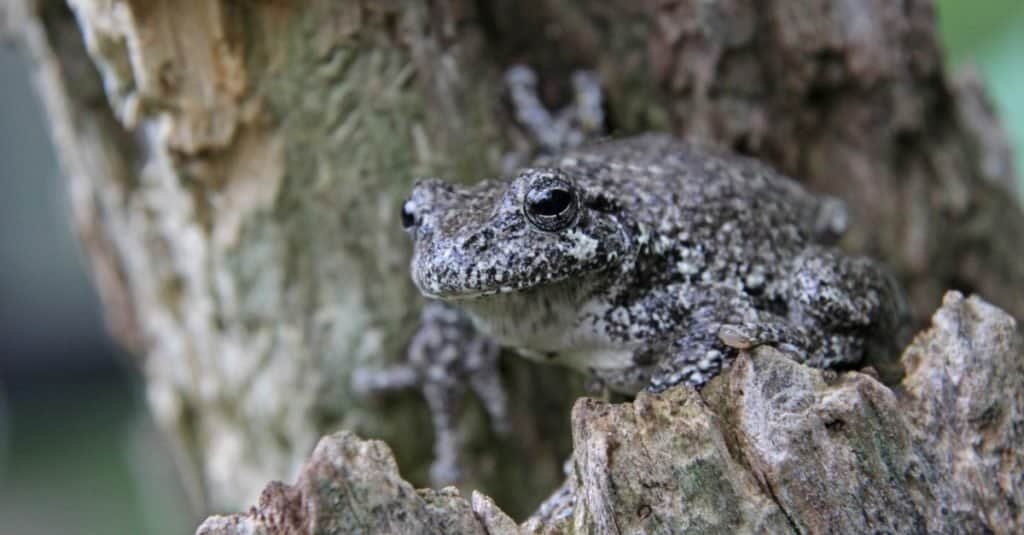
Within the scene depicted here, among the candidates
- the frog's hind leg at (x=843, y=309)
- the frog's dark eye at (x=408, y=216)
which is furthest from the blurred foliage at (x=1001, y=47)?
the frog's dark eye at (x=408, y=216)

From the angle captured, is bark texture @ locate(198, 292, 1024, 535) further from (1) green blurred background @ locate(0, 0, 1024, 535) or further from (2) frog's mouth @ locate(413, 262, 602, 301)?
(1) green blurred background @ locate(0, 0, 1024, 535)

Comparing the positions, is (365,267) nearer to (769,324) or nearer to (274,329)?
(274,329)

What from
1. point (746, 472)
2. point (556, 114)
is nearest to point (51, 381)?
point (556, 114)

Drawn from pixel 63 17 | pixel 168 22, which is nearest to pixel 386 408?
pixel 168 22

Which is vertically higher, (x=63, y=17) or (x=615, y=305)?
(x=63, y=17)

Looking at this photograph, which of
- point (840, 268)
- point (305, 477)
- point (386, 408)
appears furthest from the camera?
point (386, 408)
